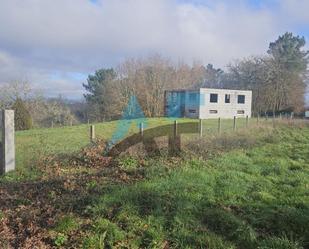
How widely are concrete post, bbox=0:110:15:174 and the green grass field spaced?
34 cm

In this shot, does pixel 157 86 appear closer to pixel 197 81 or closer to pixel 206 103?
pixel 206 103

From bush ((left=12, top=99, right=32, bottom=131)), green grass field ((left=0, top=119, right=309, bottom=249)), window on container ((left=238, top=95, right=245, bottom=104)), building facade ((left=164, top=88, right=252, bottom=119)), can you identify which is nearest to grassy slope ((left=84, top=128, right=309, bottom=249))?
green grass field ((left=0, top=119, right=309, bottom=249))

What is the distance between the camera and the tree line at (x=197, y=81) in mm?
44625

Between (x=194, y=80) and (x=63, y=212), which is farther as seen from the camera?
(x=194, y=80)

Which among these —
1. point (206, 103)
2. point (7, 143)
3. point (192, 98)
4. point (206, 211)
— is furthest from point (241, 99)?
point (206, 211)

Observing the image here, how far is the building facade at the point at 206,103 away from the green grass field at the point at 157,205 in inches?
1258

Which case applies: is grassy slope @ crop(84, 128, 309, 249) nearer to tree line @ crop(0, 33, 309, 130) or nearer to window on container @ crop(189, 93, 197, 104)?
tree line @ crop(0, 33, 309, 130)

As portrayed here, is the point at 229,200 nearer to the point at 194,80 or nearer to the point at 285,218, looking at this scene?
the point at 285,218

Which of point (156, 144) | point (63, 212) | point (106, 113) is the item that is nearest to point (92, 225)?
point (63, 212)

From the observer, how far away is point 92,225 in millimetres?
4773

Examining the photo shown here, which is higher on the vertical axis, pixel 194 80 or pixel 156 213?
pixel 194 80

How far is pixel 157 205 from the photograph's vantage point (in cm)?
546

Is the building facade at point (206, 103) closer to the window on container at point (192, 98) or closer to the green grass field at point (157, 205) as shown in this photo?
the window on container at point (192, 98)

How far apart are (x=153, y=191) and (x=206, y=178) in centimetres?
164
